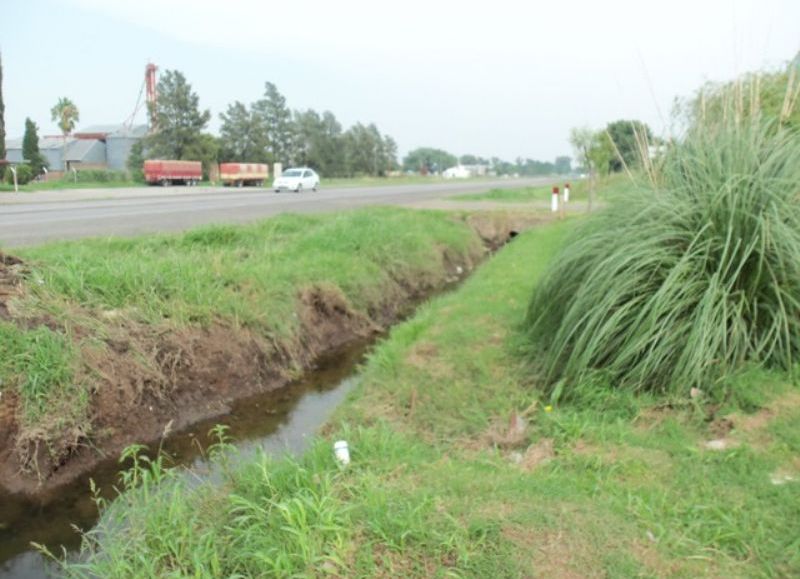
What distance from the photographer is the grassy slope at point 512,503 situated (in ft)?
9.00

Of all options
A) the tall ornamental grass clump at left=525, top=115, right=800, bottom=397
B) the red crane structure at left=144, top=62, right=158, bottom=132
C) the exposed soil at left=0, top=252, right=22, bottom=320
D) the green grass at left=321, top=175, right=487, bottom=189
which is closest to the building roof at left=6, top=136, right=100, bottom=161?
the red crane structure at left=144, top=62, right=158, bottom=132

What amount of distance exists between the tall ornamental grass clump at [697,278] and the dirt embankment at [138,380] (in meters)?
3.25

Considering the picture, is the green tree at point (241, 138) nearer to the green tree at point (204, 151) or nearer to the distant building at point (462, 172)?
the green tree at point (204, 151)

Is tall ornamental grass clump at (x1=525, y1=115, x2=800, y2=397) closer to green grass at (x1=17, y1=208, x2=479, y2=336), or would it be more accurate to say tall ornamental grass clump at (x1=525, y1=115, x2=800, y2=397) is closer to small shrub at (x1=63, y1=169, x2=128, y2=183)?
green grass at (x1=17, y1=208, x2=479, y2=336)

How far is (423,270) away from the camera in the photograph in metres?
12.3

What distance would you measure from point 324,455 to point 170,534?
934 mm

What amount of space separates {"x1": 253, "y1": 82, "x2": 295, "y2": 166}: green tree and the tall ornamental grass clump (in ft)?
184

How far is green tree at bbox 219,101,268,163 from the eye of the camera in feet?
179

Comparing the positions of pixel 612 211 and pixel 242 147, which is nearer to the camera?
pixel 612 211

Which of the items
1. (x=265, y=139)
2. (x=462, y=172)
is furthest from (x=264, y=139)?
(x=462, y=172)

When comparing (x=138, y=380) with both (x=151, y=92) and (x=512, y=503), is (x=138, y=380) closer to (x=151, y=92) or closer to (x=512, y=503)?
(x=512, y=503)

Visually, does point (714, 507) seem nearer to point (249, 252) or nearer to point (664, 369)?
point (664, 369)

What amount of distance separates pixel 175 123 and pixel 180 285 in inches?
1795

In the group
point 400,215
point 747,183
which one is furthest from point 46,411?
point 400,215
